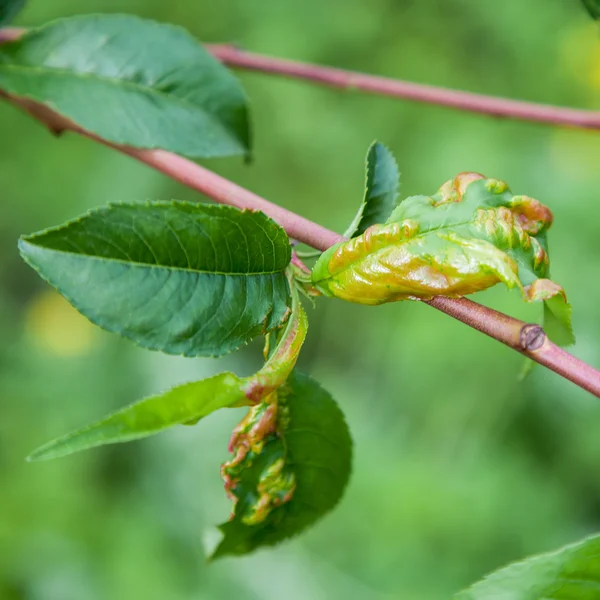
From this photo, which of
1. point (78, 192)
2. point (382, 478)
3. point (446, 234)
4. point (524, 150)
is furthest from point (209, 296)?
point (78, 192)

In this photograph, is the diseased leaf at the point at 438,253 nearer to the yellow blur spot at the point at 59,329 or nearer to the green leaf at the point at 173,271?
the green leaf at the point at 173,271

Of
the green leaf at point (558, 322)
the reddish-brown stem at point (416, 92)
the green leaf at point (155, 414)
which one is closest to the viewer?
the green leaf at point (155, 414)

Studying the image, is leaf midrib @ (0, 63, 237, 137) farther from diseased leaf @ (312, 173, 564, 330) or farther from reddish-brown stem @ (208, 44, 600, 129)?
diseased leaf @ (312, 173, 564, 330)

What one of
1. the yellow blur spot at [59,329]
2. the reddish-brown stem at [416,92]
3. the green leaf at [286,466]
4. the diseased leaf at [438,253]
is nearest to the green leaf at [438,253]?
the diseased leaf at [438,253]

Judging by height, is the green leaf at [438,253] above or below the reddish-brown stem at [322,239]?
above

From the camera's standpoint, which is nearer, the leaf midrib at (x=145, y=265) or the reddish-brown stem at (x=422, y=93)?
the leaf midrib at (x=145, y=265)

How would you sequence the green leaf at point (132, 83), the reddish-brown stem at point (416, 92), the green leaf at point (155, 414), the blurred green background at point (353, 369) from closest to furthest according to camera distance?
the green leaf at point (155, 414) < the green leaf at point (132, 83) < the reddish-brown stem at point (416, 92) < the blurred green background at point (353, 369)

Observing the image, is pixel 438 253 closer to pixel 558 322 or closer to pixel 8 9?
pixel 558 322

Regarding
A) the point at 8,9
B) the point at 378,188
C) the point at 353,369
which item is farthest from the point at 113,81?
the point at 353,369
